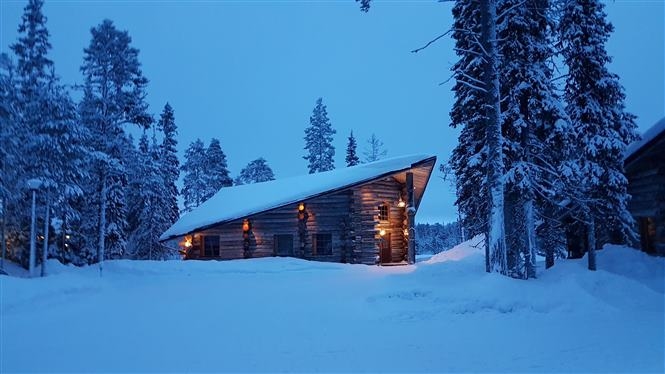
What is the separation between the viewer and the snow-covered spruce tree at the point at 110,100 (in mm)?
26922

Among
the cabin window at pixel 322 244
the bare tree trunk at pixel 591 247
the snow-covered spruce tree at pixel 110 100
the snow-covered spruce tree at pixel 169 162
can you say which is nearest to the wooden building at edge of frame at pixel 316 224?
the cabin window at pixel 322 244

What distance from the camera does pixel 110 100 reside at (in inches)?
1068

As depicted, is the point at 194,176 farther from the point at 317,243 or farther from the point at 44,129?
the point at 317,243

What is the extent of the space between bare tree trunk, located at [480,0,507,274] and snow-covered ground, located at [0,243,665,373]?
46.2 inches

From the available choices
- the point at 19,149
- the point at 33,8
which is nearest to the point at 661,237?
the point at 19,149

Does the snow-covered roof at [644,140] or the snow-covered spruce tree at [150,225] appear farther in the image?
the snow-covered spruce tree at [150,225]

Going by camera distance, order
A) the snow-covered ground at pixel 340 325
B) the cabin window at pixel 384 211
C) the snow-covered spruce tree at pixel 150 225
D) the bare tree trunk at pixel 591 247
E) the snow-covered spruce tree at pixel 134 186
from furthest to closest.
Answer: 1. the snow-covered spruce tree at pixel 150 225
2. the snow-covered spruce tree at pixel 134 186
3. the cabin window at pixel 384 211
4. the bare tree trunk at pixel 591 247
5. the snow-covered ground at pixel 340 325

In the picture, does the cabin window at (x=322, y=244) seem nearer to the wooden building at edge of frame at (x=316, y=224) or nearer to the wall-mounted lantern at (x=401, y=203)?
the wooden building at edge of frame at (x=316, y=224)

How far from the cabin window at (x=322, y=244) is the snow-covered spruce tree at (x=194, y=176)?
26.5m

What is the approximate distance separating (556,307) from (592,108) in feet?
32.1

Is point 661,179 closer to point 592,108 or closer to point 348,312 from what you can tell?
point 592,108

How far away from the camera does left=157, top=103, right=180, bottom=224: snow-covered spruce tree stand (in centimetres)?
4247

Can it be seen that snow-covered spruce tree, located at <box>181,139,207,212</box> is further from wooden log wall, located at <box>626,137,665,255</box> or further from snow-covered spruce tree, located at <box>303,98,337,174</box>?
wooden log wall, located at <box>626,137,665,255</box>

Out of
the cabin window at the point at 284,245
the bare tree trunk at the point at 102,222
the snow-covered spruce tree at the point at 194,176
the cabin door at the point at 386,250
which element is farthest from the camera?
the snow-covered spruce tree at the point at 194,176
